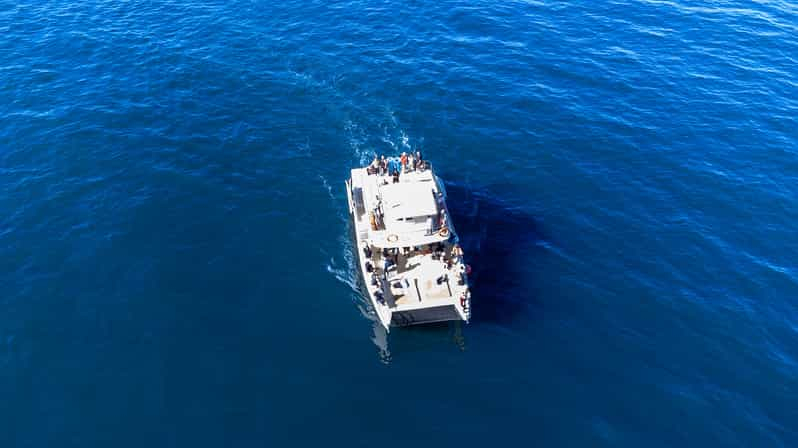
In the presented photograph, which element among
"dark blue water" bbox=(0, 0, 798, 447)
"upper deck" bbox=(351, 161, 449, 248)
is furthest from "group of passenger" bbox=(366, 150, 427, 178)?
"dark blue water" bbox=(0, 0, 798, 447)

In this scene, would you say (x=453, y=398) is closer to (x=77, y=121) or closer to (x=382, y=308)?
(x=382, y=308)

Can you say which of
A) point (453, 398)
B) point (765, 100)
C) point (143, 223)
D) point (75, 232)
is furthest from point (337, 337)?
point (765, 100)

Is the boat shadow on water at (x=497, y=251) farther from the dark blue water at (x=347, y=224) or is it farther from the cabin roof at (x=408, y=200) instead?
the cabin roof at (x=408, y=200)

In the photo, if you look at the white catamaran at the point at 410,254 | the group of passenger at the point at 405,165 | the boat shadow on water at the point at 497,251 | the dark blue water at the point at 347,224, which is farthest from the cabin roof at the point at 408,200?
the dark blue water at the point at 347,224

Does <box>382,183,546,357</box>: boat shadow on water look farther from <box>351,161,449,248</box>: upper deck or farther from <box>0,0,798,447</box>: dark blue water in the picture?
<box>351,161,449,248</box>: upper deck

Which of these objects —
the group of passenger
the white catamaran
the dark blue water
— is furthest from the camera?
the group of passenger

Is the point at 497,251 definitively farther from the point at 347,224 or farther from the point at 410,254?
the point at 347,224

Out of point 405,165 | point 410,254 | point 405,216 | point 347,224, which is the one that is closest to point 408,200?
point 405,216
